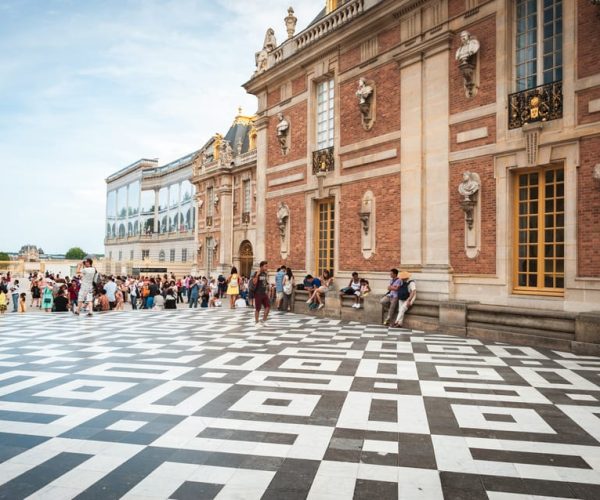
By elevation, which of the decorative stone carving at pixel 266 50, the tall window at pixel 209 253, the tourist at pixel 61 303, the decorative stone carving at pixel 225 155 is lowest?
the tourist at pixel 61 303

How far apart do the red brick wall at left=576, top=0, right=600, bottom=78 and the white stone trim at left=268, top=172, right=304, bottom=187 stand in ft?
31.8

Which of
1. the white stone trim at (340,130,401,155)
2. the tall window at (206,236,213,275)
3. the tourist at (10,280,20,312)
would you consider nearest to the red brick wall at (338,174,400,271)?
the white stone trim at (340,130,401,155)

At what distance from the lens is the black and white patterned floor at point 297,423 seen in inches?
130

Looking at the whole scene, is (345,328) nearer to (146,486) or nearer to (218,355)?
A: (218,355)

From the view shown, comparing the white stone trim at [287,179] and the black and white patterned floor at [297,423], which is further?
the white stone trim at [287,179]

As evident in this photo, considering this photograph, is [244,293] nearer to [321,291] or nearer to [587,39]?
[321,291]

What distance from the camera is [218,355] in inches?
315

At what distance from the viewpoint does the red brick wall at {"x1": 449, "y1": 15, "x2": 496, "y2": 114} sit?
11.2 m

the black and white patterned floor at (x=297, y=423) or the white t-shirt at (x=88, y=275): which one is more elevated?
Answer: the white t-shirt at (x=88, y=275)

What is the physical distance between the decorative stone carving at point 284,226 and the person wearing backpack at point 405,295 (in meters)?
6.81

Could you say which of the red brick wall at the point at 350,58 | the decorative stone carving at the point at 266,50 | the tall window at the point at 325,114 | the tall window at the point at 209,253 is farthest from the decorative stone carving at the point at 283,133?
the tall window at the point at 209,253

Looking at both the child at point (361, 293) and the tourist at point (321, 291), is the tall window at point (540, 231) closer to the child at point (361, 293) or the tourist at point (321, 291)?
the child at point (361, 293)

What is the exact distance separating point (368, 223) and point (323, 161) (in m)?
3.32

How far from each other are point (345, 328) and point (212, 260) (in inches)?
948
